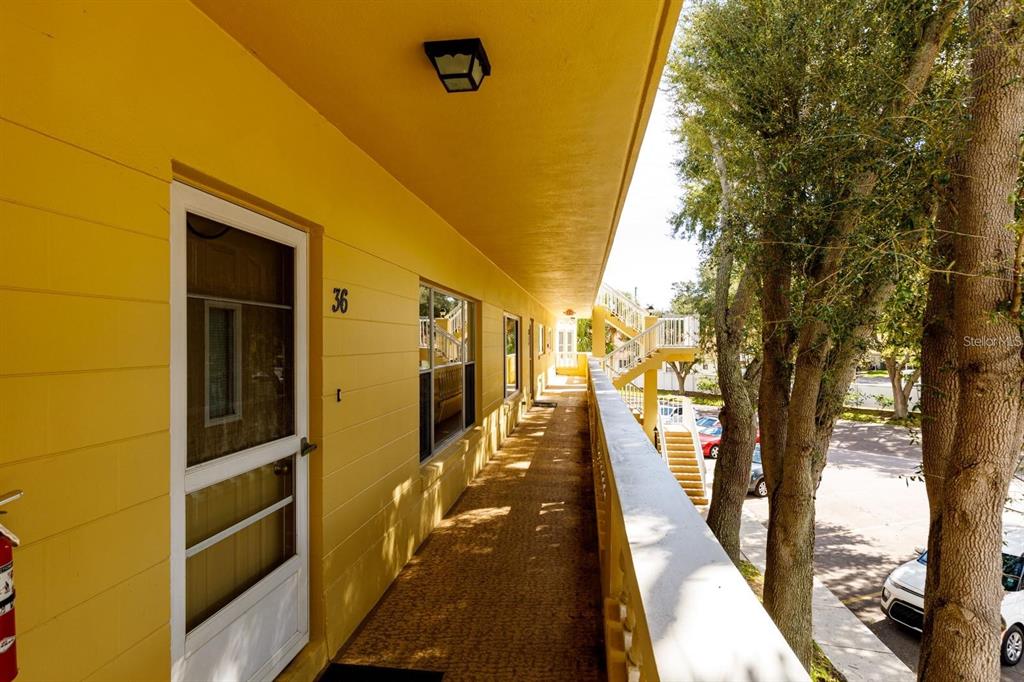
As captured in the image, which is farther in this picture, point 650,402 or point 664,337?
point 650,402

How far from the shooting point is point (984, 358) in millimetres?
2934

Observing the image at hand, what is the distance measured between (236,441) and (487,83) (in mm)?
1658

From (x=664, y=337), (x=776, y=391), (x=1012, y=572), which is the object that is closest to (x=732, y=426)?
(x=776, y=391)

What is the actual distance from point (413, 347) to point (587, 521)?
2.01m

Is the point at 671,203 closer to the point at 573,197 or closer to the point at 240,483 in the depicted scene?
the point at 573,197

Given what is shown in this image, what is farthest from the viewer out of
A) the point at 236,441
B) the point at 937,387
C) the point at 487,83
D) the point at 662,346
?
the point at 662,346

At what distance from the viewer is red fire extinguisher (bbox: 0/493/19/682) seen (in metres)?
0.98

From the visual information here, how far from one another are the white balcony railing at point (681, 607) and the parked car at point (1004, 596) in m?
5.65

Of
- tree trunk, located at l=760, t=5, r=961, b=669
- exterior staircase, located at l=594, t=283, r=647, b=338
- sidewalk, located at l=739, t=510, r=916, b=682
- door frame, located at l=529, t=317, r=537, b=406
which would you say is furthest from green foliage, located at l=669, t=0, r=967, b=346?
exterior staircase, located at l=594, t=283, r=647, b=338

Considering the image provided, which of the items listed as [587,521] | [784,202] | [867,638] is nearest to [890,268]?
[784,202]

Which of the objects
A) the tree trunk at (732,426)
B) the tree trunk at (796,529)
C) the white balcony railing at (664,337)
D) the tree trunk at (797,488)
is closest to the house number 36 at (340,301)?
the tree trunk at (797,488)

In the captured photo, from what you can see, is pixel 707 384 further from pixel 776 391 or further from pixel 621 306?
pixel 776 391

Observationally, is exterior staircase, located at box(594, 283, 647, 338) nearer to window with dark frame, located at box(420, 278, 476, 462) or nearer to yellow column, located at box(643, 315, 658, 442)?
yellow column, located at box(643, 315, 658, 442)

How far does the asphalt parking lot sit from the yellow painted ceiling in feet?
13.8
